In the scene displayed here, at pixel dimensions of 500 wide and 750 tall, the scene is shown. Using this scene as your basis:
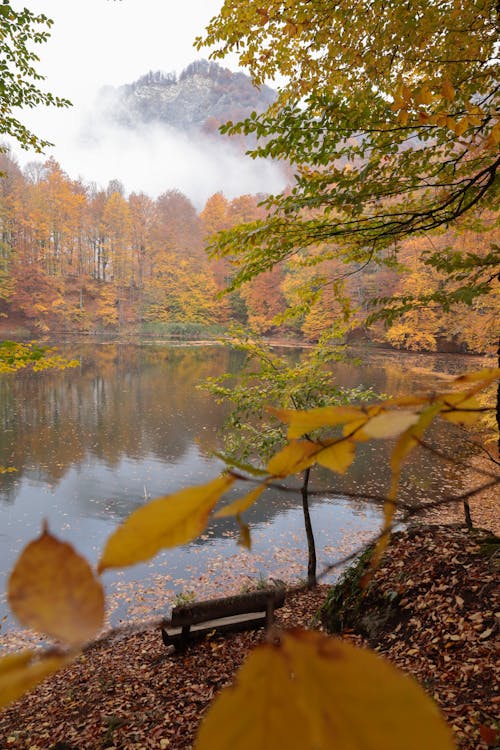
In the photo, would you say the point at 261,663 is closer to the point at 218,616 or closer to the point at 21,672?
the point at 21,672

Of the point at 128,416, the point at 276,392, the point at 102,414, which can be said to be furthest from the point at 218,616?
the point at 102,414

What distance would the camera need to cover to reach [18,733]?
318cm

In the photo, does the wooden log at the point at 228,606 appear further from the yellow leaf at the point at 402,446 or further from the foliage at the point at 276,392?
the yellow leaf at the point at 402,446

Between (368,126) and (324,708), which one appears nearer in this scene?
(324,708)

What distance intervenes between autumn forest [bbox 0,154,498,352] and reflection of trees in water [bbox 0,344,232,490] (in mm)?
11413

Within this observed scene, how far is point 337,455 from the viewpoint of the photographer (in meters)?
0.34

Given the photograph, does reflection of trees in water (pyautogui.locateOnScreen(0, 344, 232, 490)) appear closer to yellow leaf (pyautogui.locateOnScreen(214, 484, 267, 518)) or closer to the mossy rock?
the mossy rock

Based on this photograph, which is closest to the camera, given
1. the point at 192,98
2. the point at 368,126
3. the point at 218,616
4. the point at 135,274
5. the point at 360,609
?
the point at 368,126

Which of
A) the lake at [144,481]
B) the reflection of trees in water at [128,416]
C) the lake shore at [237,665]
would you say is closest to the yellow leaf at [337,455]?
the lake at [144,481]

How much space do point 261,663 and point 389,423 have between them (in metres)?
0.17

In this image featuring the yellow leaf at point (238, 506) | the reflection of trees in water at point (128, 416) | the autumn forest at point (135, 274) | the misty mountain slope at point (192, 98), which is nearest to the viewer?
the yellow leaf at point (238, 506)

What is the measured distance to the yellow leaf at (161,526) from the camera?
24 centimetres

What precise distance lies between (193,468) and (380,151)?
8826 millimetres

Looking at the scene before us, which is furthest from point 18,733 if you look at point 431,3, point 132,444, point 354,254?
point 132,444
